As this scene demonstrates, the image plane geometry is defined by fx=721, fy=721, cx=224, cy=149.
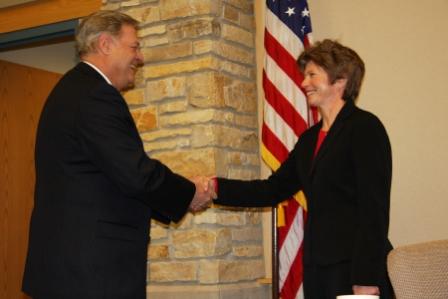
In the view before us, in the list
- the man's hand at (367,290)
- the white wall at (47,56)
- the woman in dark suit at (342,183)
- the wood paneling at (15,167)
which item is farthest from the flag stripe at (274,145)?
the white wall at (47,56)

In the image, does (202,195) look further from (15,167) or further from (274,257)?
(15,167)

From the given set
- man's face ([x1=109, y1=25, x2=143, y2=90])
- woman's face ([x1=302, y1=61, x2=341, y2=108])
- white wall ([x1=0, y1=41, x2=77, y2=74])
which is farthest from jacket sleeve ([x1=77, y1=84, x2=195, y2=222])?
white wall ([x1=0, y1=41, x2=77, y2=74])

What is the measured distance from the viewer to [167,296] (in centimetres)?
404

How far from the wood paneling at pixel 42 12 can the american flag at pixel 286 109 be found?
48.1 inches

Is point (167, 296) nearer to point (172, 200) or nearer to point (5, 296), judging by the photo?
point (172, 200)

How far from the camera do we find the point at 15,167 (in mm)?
5781

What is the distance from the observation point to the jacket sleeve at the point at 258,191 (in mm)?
3441

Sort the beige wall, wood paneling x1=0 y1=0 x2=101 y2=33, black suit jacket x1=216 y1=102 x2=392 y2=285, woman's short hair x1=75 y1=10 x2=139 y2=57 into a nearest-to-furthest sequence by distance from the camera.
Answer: black suit jacket x1=216 y1=102 x2=392 y2=285 → woman's short hair x1=75 y1=10 x2=139 y2=57 → the beige wall → wood paneling x1=0 y1=0 x2=101 y2=33

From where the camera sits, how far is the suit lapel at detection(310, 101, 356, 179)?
290cm

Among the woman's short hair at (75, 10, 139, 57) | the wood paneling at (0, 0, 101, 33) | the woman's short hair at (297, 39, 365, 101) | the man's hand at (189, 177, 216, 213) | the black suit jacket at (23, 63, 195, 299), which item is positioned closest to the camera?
the black suit jacket at (23, 63, 195, 299)

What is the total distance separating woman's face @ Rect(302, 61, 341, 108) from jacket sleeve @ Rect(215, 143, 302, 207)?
47 centimetres

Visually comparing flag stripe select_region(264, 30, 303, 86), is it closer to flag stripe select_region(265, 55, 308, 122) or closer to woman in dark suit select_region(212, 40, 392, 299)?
flag stripe select_region(265, 55, 308, 122)

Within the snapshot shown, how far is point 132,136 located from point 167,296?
160cm

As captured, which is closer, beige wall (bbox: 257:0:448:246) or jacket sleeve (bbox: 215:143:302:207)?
jacket sleeve (bbox: 215:143:302:207)
